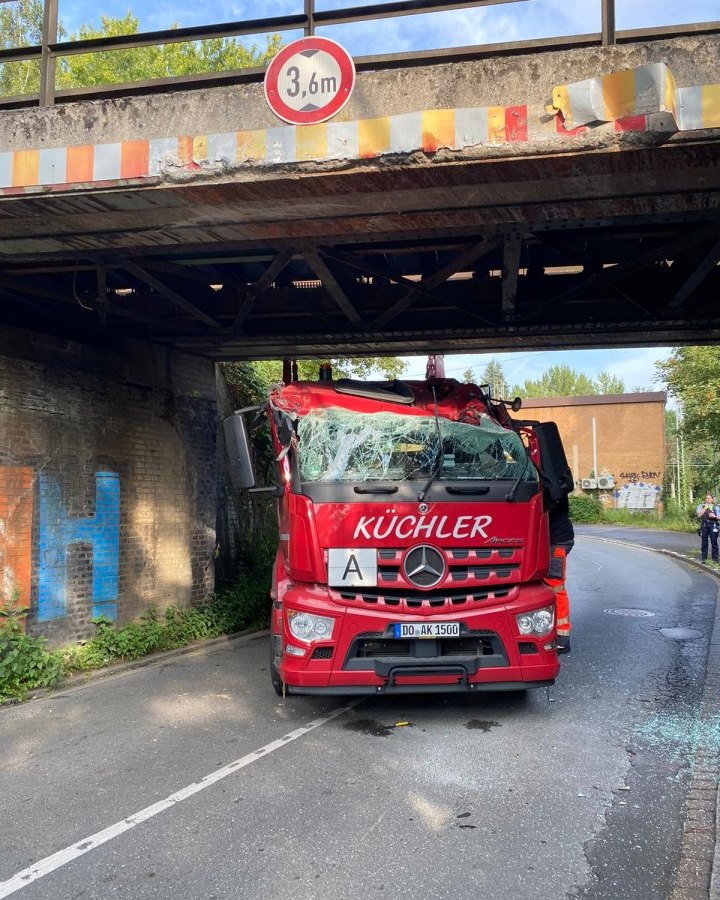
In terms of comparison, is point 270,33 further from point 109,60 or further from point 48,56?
point 109,60

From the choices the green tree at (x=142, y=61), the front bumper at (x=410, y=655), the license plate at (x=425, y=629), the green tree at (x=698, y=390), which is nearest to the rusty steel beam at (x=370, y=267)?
the front bumper at (x=410, y=655)

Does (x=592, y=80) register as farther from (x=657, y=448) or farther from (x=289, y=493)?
(x=657, y=448)

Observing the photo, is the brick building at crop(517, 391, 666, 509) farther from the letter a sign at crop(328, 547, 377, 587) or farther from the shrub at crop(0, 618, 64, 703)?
the letter a sign at crop(328, 547, 377, 587)

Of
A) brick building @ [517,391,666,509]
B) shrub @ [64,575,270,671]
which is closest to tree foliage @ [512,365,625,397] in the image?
brick building @ [517,391,666,509]

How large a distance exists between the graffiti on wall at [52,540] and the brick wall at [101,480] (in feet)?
0.04

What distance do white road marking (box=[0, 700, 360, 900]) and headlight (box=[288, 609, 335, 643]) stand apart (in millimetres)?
787

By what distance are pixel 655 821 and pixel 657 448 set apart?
46.4 m

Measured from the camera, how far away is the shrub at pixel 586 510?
39.1 meters

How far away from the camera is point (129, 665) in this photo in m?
8.26

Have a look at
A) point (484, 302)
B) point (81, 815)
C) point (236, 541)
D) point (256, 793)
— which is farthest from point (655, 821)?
point (236, 541)

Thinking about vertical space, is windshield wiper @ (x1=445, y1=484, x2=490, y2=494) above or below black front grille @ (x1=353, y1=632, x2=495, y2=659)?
above

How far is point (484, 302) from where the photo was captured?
835 cm

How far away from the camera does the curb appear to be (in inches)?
279

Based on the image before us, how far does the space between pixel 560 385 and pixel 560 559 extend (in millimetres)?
86384
